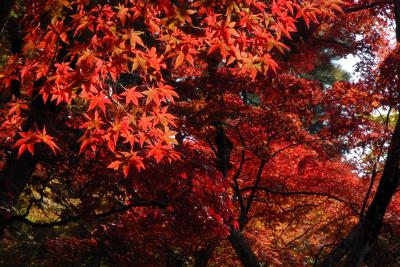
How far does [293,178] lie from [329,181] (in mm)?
753

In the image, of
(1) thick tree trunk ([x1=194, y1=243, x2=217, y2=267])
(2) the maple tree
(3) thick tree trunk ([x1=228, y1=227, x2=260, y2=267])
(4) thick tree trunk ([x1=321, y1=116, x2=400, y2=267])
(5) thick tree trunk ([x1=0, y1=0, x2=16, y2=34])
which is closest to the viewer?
(5) thick tree trunk ([x1=0, y1=0, x2=16, y2=34])

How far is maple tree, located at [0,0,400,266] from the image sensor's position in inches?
143

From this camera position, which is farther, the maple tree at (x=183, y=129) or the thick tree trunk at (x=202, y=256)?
the thick tree trunk at (x=202, y=256)

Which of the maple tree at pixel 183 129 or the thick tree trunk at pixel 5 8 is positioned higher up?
the maple tree at pixel 183 129

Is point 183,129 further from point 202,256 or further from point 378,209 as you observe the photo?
point 378,209

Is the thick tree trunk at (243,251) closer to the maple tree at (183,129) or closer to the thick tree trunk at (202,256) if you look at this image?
the maple tree at (183,129)

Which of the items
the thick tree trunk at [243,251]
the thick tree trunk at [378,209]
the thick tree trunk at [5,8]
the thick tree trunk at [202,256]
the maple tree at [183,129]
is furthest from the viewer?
the thick tree trunk at [202,256]

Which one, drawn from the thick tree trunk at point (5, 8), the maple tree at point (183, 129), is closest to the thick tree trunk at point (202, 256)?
the maple tree at point (183, 129)

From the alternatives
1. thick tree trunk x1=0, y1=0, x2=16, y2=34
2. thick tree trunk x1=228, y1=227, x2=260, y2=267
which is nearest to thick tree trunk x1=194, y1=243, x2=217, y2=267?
thick tree trunk x1=228, y1=227, x2=260, y2=267

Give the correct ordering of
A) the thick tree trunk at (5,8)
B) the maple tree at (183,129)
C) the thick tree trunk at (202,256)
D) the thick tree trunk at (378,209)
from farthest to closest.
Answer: the thick tree trunk at (202,256) < the thick tree trunk at (378,209) < the maple tree at (183,129) < the thick tree trunk at (5,8)

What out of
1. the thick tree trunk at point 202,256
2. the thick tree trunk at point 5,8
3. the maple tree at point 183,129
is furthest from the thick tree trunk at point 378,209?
the thick tree trunk at point 5,8

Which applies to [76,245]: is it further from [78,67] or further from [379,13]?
[379,13]

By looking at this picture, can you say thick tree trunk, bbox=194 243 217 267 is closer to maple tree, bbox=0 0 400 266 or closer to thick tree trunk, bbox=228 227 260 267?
maple tree, bbox=0 0 400 266

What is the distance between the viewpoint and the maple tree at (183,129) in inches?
143
